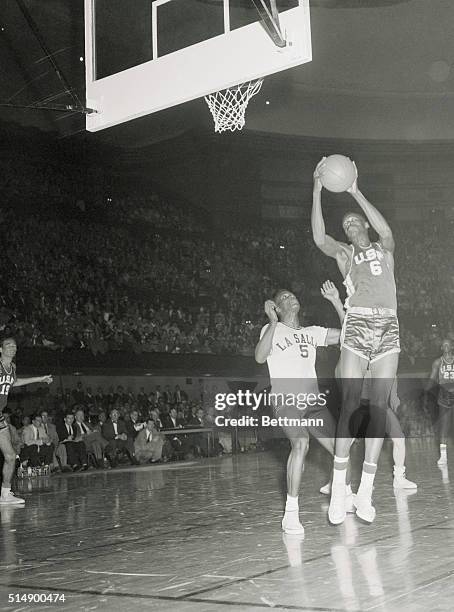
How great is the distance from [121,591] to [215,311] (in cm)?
2003

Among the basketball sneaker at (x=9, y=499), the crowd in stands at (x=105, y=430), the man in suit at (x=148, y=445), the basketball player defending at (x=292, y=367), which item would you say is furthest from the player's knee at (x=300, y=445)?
the man in suit at (x=148, y=445)

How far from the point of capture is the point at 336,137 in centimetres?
3120

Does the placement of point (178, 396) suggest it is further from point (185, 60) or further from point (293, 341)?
point (293, 341)

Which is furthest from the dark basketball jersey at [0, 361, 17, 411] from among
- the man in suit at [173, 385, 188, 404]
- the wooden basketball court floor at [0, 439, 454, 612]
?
the man in suit at [173, 385, 188, 404]

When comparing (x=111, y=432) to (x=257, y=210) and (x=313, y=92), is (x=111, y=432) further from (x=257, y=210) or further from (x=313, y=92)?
(x=313, y=92)

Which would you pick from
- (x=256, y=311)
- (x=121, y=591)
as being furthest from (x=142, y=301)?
(x=121, y=591)

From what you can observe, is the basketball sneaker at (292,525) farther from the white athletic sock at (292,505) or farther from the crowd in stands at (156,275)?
the crowd in stands at (156,275)

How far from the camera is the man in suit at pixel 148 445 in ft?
51.3

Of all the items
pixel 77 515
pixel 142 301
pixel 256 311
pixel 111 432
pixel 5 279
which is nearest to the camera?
pixel 77 515

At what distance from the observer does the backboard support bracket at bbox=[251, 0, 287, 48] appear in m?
7.74

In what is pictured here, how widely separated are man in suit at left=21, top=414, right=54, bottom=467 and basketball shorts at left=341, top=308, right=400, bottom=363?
898 centimetres

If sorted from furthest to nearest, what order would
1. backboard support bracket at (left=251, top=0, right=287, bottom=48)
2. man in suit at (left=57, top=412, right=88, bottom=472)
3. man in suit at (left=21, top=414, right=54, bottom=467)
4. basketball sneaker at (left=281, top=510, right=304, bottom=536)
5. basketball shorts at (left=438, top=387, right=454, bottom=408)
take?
man in suit at (left=57, top=412, right=88, bottom=472) → man in suit at (left=21, top=414, right=54, bottom=467) → basketball shorts at (left=438, top=387, right=454, bottom=408) → backboard support bracket at (left=251, top=0, right=287, bottom=48) → basketball sneaker at (left=281, top=510, right=304, bottom=536)

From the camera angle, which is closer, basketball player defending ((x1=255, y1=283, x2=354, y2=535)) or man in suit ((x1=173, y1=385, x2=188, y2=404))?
basketball player defending ((x1=255, y1=283, x2=354, y2=535))

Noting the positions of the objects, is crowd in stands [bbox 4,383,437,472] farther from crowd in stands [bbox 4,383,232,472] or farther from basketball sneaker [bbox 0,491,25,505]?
basketball sneaker [bbox 0,491,25,505]
